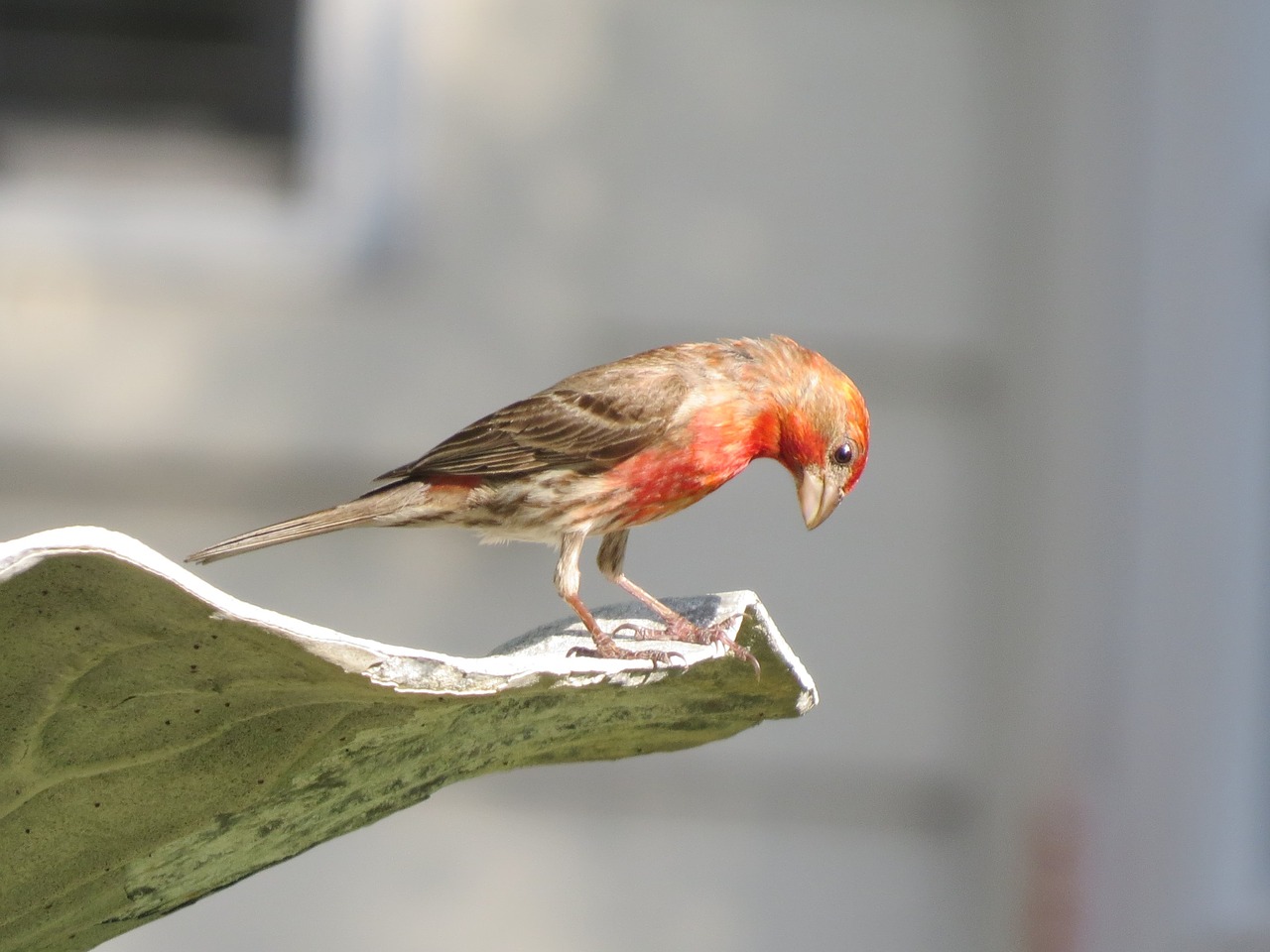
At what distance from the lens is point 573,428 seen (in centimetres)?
326

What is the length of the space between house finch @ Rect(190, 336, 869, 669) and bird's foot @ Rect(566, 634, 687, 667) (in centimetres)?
69

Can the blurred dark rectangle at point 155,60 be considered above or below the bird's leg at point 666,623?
above

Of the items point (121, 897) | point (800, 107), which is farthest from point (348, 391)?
point (121, 897)

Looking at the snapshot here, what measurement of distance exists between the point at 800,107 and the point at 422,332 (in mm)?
1668

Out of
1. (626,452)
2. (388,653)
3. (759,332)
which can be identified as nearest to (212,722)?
(388,653)

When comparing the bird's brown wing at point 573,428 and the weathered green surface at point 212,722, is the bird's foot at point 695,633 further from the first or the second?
the bird's brown wing at point 573,428

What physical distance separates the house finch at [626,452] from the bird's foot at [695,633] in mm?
322

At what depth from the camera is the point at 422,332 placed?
236 inches

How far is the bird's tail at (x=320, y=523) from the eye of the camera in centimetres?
289

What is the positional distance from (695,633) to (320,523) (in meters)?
1.40

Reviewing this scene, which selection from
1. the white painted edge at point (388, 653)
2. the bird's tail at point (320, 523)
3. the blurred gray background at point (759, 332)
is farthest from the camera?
the blurred gray background at point (759, 332)

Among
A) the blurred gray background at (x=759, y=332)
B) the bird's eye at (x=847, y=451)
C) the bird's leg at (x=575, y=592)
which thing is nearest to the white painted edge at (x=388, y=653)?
the bird's leg at (x=575, y=592)

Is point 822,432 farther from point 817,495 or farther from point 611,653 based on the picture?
point 611,653

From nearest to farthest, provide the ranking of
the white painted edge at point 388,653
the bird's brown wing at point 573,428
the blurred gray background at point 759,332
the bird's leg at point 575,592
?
the white painted edge at point 388,653 < the bird's leg at point 575,592 < the bird's brown wing at point 573,428 < the blurred gray background at point 759,332
